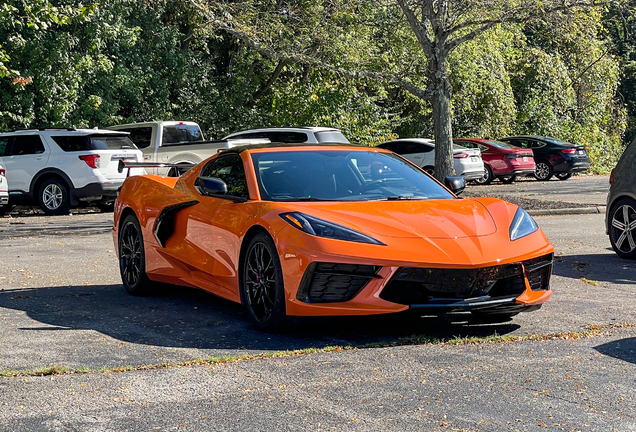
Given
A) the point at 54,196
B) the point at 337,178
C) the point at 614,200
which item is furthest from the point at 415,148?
the point at 337,178

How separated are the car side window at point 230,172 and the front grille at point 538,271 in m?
2.15

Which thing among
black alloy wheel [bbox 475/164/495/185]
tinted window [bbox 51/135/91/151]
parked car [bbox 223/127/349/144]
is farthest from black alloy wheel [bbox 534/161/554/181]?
tinted window [bbox 51/135/91/151]

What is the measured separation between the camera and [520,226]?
6.74 meters

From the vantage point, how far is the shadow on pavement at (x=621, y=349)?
5586 mm

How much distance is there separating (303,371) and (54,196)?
15.7 meters

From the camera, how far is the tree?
795 inches

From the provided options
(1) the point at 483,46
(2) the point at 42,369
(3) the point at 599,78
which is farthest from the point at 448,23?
(3) the point at 599,78

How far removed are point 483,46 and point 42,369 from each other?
3246 cm

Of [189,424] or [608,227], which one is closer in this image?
[189,424]

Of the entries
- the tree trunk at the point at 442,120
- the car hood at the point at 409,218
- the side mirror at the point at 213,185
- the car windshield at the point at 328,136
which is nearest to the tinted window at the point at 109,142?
the car windshield at the point at 328,136

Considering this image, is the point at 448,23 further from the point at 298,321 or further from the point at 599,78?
the point at 599,78

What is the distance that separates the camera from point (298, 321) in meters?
6.29

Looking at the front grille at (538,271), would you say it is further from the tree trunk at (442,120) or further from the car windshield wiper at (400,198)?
the tree trunk at (442,120)

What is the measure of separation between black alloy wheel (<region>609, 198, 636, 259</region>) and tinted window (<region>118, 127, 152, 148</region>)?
1377 centimetres
